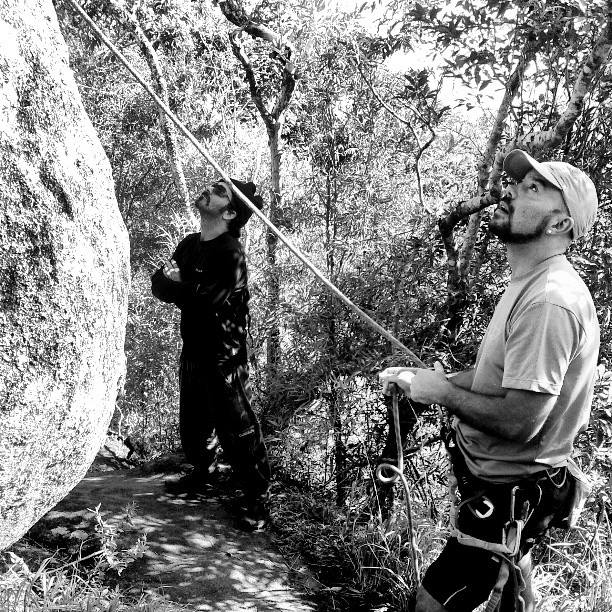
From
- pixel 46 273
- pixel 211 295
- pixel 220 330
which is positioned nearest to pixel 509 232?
pixel 46 273

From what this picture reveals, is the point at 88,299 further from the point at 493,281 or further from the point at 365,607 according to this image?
the point at 493,281

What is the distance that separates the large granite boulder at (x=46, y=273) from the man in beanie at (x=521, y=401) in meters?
1.32

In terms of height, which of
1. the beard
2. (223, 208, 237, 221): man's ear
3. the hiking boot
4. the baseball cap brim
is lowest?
the hiking boot

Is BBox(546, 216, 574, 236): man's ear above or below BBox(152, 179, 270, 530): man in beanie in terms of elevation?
above

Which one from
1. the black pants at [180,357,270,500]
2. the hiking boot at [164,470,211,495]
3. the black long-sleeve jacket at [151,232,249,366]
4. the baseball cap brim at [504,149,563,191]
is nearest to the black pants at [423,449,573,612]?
the baseball cap brim at [504,149,563,191]

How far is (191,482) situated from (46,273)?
2.60m

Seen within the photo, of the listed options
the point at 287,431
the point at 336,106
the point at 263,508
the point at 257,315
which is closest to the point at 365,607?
the point at 263,508

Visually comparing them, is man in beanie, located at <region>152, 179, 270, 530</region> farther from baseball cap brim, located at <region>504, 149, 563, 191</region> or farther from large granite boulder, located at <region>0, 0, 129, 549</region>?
baseball cap brim, located at <region>504, 149, 563, 191</region>

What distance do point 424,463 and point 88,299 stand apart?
271cm

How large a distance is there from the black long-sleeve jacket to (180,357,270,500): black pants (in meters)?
0.09

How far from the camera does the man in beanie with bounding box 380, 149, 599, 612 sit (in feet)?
6.68

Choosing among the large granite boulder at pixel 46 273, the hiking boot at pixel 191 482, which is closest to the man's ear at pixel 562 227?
the large granite boulder at pixel 46 273

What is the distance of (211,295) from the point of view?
12.7 ft

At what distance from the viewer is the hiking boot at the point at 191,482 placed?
179 inches
